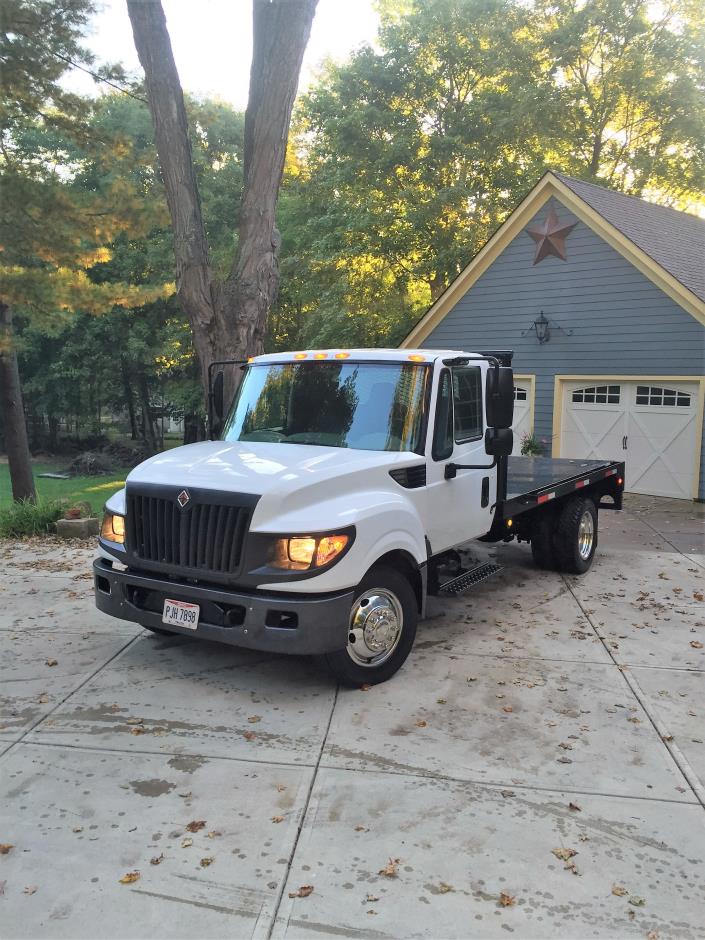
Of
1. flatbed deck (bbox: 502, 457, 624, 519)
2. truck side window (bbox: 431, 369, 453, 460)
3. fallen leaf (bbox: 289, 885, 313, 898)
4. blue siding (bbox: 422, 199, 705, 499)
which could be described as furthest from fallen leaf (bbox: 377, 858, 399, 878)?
blue siding (bbox: 422, 199, 705, 499)

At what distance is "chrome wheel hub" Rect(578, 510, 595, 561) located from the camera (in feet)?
28.2

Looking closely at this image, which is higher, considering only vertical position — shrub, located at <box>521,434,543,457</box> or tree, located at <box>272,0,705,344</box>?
tree, located at <box>272,0,705,344</box>

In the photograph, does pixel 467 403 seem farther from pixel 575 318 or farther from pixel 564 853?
pixel 575 318

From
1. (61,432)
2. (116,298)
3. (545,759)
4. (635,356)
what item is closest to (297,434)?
(545,759)

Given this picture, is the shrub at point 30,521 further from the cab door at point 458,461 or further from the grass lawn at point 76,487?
the grass lawn at point 76,487

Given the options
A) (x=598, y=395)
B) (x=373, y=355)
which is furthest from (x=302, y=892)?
(x=598, y=395)

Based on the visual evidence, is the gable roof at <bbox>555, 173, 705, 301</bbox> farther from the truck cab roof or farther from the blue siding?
the truck cab roof

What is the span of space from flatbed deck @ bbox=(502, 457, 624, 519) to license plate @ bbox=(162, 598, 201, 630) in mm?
3075

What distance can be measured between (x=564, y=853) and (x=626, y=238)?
43.8 feet

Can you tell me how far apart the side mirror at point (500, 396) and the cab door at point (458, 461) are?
326 millimetres

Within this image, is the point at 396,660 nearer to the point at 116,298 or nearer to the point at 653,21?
the point at 116,298

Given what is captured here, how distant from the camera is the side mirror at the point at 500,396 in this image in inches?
222

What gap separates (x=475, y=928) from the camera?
9.61ft

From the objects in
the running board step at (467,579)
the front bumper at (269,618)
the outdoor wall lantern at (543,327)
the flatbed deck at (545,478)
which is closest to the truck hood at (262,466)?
the front bumper at (269,618)
